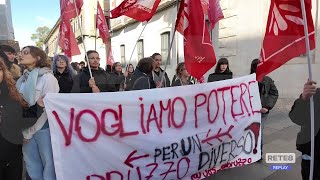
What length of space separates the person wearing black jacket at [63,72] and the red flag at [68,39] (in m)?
0.81

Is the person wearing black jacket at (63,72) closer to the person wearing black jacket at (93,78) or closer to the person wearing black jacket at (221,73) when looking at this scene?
the person wearing black jacket at (93,78)

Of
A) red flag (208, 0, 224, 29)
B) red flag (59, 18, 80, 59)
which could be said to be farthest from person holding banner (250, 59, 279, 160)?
red flag (59, 18, 80, 59)

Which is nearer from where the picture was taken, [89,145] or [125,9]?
[89,145]

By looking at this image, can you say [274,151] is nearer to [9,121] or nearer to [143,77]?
[143,77]

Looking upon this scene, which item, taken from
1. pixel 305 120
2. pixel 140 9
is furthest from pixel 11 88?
pixel 305 120

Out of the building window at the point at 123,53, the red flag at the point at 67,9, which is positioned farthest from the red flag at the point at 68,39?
the building window at the point at 123,53

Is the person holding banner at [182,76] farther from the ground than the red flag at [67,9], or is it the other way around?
the red flag at [67,9]

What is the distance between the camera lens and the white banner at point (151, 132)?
2.86m

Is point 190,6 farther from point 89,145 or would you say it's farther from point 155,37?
point 155,37

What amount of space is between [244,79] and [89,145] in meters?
2.13

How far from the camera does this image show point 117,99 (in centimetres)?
304

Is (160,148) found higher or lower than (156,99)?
lower

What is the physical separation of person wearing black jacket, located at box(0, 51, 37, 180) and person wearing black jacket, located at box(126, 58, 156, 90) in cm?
147

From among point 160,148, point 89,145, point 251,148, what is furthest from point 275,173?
point 89,145
